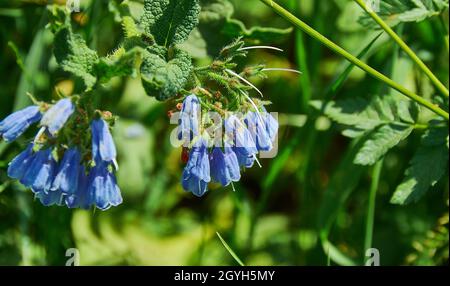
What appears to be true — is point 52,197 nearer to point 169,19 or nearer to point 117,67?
point 117,67

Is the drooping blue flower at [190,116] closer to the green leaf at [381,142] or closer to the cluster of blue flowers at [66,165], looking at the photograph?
the cluster of blue flowers at [66,165]

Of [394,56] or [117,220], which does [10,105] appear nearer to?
[117,220]

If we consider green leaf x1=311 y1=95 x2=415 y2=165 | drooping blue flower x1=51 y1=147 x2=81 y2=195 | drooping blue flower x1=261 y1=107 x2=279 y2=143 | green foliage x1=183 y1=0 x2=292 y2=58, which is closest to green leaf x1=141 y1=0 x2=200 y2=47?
drooping blue flower x1=261 y1=107 x2=279 y2=143

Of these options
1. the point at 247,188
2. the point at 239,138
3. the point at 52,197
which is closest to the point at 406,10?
the point at 239,138

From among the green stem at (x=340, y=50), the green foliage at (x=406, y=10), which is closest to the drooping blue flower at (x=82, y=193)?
the green stem at (x=340, y=50)

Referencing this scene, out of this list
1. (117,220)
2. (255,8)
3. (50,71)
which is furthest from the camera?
(255,8)
